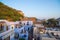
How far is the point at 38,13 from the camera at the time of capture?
10.1 feet

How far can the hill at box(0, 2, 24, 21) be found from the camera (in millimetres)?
2902

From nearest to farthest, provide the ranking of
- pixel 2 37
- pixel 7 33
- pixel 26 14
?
1. pixel 2 37
2. pixel 7 33
3. pixel 26 14

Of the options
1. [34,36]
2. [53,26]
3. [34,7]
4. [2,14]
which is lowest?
[34,36]

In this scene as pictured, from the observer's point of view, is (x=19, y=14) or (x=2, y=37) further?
(x=19, y=14)

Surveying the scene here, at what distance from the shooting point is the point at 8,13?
9.77 ft

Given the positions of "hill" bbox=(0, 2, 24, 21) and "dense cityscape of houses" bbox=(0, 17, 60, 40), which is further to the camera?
"hill" bbox=(0, 2, 24, 21)

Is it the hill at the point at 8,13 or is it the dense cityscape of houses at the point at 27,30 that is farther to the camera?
the hill at the point at 8,13

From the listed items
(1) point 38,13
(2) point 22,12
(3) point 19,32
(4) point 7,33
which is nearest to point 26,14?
(2) point 22,12

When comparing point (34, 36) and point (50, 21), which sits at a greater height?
point (50, 21)

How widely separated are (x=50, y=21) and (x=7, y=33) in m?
1.25

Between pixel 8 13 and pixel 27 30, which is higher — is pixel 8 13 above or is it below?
above

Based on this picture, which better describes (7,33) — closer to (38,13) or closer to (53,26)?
(38,13)

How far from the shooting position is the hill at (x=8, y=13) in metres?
2.90

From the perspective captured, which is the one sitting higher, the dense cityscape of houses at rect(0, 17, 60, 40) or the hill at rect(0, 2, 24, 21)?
the hill at rect(0, 2, 24, 21)
